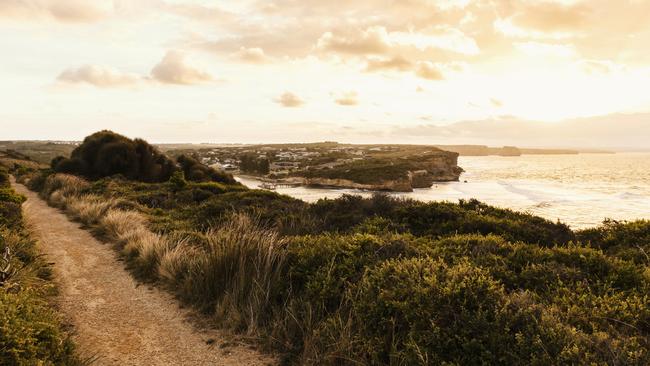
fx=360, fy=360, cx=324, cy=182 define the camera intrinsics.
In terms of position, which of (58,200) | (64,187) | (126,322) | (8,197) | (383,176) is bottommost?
(383,176)

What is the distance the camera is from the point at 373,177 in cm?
6794

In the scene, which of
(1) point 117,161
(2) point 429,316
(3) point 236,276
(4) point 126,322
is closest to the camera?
(2) point 429,316

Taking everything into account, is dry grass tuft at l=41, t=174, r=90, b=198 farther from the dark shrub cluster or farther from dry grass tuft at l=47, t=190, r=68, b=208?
the dark shrub cluster

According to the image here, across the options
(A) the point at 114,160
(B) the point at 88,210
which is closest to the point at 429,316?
(B) the point at 88,210

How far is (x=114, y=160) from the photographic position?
102ft

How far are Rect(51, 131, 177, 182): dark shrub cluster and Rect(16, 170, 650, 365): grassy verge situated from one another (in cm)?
2559

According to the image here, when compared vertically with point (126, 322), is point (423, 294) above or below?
above

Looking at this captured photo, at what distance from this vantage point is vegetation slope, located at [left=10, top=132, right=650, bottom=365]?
391 cm

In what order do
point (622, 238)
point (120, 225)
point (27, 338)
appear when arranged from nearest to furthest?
point (27, 338) → point (622, 238) → point (120, 225)

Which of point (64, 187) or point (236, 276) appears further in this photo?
point (64, 187)

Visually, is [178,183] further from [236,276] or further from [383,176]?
[383,176]

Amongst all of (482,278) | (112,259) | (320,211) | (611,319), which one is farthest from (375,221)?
(112,259)

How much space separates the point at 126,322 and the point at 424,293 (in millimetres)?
4771

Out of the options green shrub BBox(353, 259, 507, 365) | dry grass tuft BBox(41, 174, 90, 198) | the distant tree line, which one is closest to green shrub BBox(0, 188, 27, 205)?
dry grass tuft BBox(41, 174, 90, 198)
